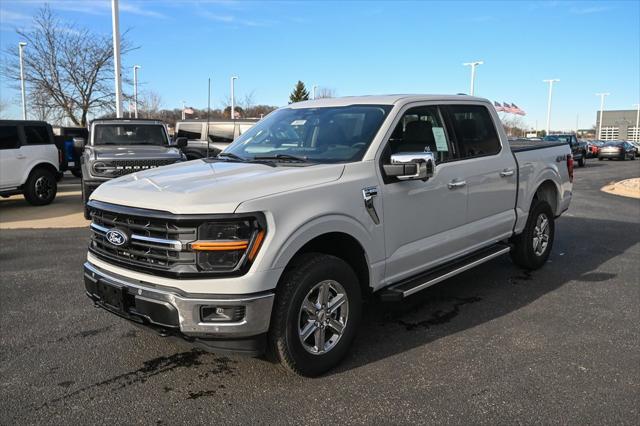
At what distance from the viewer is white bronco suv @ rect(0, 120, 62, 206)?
11727mm

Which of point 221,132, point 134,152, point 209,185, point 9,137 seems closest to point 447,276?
point 209,185

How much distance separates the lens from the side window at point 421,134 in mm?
4297

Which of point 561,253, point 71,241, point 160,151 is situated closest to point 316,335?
point 561,253

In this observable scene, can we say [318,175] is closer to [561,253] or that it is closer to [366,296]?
[366,296]

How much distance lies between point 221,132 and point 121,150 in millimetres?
6260

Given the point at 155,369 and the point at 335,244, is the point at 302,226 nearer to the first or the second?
the point at 335,244

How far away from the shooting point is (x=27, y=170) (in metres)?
12.1

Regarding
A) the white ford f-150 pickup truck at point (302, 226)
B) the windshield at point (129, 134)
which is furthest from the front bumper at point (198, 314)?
the windshield at point (129, 134)

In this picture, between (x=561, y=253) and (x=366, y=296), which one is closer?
(x=366, y=296)

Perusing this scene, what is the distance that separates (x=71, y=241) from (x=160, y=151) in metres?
2.95

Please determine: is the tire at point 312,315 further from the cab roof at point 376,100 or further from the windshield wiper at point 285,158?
the cab roof at point 376,100

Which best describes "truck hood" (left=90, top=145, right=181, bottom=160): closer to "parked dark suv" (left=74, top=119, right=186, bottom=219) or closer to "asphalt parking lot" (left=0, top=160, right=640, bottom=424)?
"parked dark suv" (left=74, top=119, right=186, bottom=219)

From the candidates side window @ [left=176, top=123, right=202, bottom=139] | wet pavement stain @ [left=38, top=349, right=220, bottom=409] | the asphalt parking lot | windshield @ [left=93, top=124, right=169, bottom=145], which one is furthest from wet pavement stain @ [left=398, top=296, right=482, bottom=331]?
side window @ [left=176, top=123, right=202, bottom=139]

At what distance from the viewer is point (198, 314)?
123 inches
